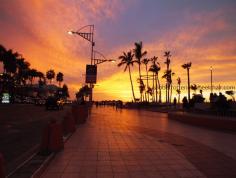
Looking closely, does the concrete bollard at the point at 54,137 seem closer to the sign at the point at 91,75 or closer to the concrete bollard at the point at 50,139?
the concrete bollard at the point at 50,139

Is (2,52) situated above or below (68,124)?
above

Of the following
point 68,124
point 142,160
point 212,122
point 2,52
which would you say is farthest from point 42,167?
point 2,52

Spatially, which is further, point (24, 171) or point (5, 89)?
point (5, 89)

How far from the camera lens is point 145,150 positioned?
12281mm

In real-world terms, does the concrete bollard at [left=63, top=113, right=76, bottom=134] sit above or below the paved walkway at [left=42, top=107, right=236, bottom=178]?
above

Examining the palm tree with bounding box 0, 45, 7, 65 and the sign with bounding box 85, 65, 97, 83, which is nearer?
the sign with bounding box 85, 65, 97, 83

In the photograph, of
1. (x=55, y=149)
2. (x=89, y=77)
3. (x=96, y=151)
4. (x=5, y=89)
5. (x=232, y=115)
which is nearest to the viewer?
(x=55, y=149)

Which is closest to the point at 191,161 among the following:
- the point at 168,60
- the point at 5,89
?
the point at 168,60

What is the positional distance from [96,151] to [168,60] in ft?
293

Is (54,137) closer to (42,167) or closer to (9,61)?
(42,167)

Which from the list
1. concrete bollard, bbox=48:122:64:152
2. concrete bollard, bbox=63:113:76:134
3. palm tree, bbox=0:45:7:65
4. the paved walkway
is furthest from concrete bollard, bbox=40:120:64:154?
palm tree, bbox=0:45:7:65

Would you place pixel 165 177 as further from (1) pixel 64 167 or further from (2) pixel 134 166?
(1) pixel 64 167

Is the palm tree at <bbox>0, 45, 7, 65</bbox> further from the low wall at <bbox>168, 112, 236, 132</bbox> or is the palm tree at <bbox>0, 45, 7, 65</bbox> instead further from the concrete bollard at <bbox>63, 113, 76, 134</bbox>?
the concrete bollard at <bbox>63, 113, 76, 134</bbox>

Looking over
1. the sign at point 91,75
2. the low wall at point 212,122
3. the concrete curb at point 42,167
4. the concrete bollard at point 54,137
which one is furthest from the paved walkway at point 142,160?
the sign at point 91,75
